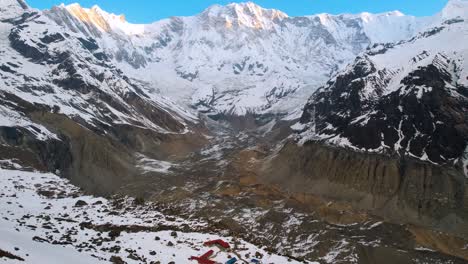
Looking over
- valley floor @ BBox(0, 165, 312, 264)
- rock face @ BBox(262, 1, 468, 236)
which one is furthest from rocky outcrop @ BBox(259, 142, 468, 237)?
valley floor @ BBox(0, 165, 312, 264)

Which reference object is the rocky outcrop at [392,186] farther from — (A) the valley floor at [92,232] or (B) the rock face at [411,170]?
(A) the valley floor at [92,232]

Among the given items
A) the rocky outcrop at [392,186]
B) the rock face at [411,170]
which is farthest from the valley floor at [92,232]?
the rock face at [411,170]

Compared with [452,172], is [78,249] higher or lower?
lower

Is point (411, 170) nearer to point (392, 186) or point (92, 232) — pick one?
point (392, 186)

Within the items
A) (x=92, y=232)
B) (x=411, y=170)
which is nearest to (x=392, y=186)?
(x=411, y=170)

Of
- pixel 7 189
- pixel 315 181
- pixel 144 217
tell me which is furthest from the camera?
pixel 315 181

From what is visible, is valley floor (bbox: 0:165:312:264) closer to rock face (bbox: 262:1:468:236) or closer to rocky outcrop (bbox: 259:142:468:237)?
rocky outcrop (bbox: 259:142:468:237)

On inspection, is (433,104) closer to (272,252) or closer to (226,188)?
(226,188)

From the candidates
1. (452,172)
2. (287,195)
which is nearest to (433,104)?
(452,172)
